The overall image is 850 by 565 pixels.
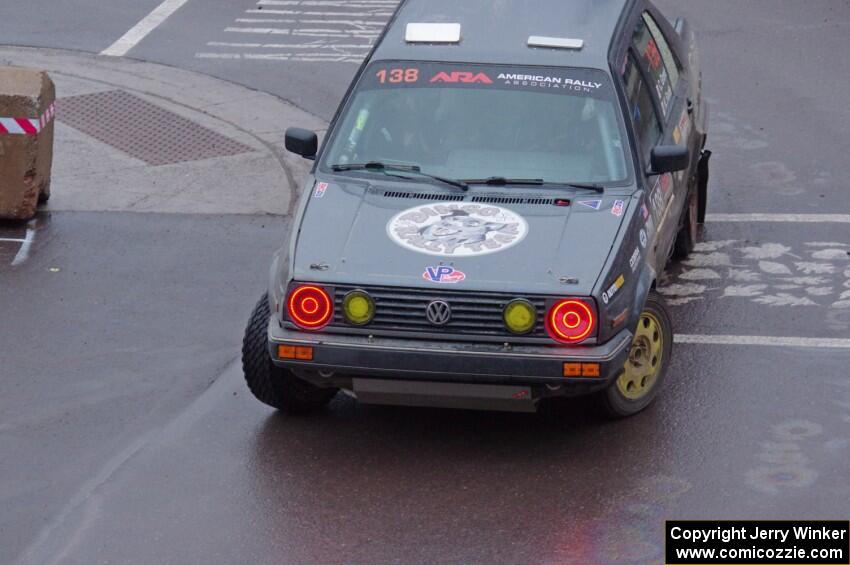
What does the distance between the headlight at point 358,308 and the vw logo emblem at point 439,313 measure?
0.27 meters

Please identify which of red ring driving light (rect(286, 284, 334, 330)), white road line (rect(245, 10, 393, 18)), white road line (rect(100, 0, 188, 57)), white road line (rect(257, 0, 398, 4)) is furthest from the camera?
white road line (rect(257, 0, 398, 4))

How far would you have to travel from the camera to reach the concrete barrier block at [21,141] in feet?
35.2

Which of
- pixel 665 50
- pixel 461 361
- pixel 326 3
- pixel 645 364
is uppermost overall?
pixel 665 50

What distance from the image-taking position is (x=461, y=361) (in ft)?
22.2

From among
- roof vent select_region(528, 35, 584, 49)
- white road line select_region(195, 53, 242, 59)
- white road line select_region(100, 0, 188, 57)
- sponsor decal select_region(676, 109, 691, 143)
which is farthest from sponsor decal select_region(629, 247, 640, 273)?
white road line select_region(100, 0, 188, 57)

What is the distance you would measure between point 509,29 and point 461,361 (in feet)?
8.23

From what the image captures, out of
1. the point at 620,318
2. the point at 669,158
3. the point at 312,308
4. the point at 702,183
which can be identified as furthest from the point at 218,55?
the point at 620,318

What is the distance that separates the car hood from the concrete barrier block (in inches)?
148

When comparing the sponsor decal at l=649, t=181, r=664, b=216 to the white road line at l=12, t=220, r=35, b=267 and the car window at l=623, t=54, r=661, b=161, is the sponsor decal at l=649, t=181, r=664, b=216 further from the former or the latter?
the white road line at l=12, t=220, r=35, b=267

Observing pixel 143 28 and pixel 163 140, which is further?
pixel 143 28

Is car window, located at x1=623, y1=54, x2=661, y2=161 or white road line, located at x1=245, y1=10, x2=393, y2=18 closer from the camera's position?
car window, located at x1=623, y1=54, x2=661, y2=161

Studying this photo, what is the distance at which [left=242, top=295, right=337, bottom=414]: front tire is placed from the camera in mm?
7570

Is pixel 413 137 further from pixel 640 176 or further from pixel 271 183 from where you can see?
pixel 271 183

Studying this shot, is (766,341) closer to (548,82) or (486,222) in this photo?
(548,82)
